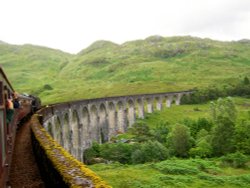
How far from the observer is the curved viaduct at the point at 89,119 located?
38.0 m

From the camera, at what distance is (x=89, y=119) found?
182 ft

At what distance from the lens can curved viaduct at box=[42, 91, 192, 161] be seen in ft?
125

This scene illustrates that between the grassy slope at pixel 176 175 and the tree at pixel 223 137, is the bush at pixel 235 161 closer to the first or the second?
the grassy slope at pixel 176 175

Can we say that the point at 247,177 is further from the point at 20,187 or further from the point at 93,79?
the point at 93,79

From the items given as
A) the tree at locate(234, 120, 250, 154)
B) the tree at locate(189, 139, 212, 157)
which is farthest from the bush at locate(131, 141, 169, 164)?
the tree at locate(234, 120, 250, 154)

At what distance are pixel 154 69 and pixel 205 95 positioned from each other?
7181 cm

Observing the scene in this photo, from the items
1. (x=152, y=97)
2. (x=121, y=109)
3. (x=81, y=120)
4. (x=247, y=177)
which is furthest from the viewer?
(x=152, y=97)

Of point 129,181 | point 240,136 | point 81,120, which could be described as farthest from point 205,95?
point 129,181

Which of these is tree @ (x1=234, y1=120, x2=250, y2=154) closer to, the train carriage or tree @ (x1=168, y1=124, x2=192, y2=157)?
tree @ (x1=168, y1=124, x2=192, y2=157)

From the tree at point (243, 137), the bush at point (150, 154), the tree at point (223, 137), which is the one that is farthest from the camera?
the tree at point (223, 137)

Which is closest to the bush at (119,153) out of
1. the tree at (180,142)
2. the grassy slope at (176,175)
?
the tree at (180,142)

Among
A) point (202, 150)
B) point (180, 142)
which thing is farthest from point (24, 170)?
point (180, 142)

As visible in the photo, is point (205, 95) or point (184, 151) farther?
point (205, 95)

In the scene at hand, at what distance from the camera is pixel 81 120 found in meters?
50.4
